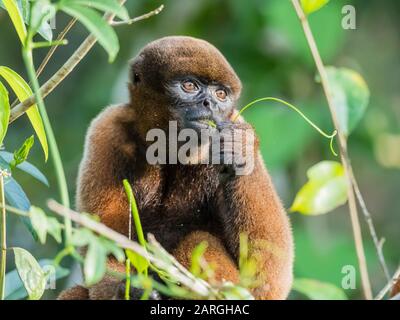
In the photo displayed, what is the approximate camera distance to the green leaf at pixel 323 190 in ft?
8.77

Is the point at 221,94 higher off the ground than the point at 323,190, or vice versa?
the point at 221,94

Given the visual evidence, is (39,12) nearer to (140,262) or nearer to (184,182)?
(140,262)

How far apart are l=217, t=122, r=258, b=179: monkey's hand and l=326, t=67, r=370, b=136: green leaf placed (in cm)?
93

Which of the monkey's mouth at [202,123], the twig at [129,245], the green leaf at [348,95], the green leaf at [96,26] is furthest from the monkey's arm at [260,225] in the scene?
the green leaf at [96,26]

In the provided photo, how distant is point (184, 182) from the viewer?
4375mm

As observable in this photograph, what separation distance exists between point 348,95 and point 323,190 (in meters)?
0.62

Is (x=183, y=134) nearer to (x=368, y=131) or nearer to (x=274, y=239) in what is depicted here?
(x=274, y=239)

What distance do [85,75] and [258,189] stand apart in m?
5.90

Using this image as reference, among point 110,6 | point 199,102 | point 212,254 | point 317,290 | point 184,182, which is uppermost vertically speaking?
point 199,102

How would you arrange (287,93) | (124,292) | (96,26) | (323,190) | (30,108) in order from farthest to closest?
1. (287,93)
2. (124,292)
3. (30,108)
4. (323,190)
5. (96,26)

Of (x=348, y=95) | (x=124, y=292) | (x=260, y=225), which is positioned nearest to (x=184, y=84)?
(x=260, y=225)

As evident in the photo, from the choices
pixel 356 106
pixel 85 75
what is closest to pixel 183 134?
pixel 356 106

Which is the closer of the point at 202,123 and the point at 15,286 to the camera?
the point at 15,286

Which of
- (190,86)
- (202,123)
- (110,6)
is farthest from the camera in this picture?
(190,86)
